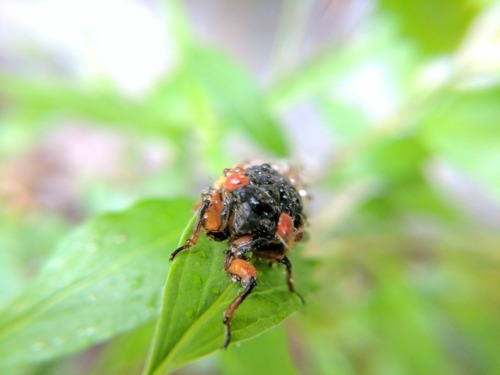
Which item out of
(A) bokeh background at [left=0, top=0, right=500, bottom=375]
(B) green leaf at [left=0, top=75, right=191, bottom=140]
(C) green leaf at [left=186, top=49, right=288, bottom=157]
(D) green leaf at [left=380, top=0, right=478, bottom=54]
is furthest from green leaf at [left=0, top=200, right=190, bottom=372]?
(D) green leaf at [left=380, top=0, right=478, bottom=54]

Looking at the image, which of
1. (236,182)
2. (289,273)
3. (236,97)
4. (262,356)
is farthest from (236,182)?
(236,97)

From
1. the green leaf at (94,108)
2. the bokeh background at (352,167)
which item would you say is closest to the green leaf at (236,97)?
the bokeh background at (352,167)

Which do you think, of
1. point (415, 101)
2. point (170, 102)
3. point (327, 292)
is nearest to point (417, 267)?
point (327, 292)

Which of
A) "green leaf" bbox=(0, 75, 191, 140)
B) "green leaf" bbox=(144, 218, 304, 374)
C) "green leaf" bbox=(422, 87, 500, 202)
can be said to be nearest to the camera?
"green leaf" bbox=(144, 218, 304, 374)

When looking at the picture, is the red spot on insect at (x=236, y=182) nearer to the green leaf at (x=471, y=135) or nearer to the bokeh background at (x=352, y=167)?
the bokeh background at (x=352, y=167)

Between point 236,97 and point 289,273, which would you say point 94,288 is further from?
point 236,97

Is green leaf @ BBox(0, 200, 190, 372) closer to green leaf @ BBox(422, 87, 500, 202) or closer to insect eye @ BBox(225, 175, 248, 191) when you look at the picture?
insect eye @ BBox(225, 175, 248, 191)
